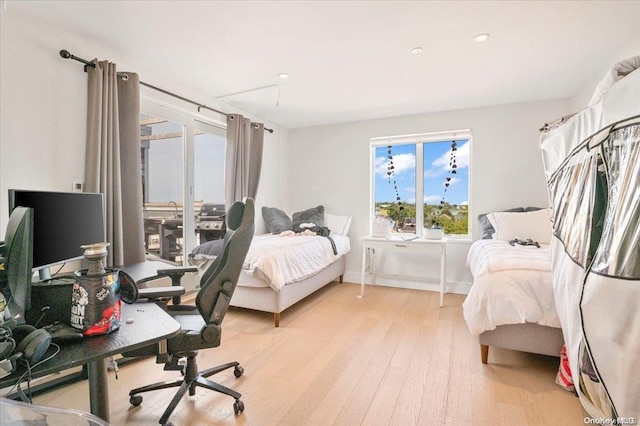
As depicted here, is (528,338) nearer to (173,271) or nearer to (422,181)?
(173,271)

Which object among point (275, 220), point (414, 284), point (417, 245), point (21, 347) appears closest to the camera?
point (21, 347)

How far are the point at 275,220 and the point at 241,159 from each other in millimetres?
980

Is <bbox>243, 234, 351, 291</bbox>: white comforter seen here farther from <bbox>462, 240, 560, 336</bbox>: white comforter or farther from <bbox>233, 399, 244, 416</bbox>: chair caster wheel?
<bbox>462, 240, 560, 336</bbox>: white comforter

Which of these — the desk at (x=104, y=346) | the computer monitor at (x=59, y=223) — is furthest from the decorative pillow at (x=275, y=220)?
the desk at (x=104, y=346)

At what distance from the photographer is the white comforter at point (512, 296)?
1854 millimetres

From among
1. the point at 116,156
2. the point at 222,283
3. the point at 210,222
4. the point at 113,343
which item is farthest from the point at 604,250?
the point at 210,222

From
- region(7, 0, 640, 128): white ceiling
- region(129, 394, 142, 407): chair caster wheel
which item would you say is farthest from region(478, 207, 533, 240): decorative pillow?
region(129, 394, 142, 407): chair caster wheel

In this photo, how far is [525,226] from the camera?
313 centimetres

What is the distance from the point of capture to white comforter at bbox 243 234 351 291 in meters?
2.70

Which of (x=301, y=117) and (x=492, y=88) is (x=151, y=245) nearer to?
(x=301, y=117)

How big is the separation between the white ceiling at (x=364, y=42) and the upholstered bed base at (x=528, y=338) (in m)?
2.01

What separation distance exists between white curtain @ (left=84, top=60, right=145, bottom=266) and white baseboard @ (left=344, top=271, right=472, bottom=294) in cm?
285

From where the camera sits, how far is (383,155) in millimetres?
4438

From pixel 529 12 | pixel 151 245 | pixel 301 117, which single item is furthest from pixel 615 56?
pixel 151 245
